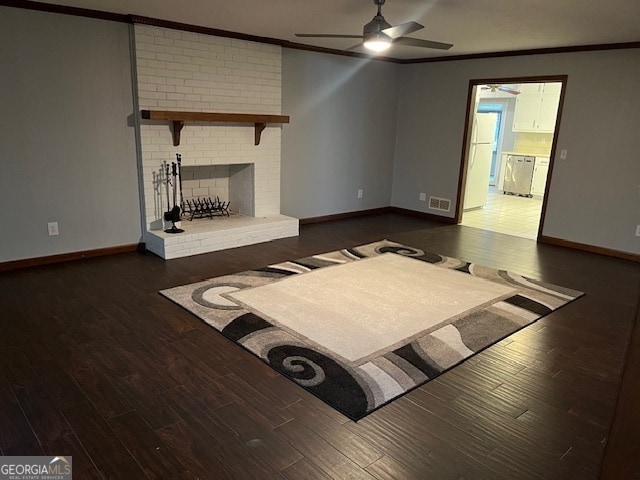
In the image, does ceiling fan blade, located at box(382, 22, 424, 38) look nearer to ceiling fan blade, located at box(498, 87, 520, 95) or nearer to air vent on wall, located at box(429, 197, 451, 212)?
air vent on wall, located at box(429, 197, 451, 212)

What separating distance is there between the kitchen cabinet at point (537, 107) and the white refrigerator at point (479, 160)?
1.90 metres

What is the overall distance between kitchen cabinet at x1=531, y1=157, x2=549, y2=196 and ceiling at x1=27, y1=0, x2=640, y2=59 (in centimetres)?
440

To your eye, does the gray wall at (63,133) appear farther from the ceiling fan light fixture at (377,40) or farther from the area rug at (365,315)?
the ceiling fan light fixture at (377,40)

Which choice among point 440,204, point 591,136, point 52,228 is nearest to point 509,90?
point 440,204

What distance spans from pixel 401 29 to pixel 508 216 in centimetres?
507

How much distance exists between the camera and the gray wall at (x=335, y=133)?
5945mm

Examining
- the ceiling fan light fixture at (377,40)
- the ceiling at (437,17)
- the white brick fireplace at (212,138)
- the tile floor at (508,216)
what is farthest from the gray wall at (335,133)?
the ceiling fan light fixture at (377,40)

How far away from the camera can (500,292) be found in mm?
3945

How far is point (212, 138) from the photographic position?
512cm

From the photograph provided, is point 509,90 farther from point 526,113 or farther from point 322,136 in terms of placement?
point 322,136

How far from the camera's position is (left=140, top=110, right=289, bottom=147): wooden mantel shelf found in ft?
14.5

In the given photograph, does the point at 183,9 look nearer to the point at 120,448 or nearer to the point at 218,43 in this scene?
the point at 218,43

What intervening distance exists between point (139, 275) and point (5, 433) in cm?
215

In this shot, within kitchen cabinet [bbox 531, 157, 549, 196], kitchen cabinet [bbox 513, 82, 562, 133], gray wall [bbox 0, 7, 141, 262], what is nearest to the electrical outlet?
gray wall [bbox 0, 7, 141, 262]
